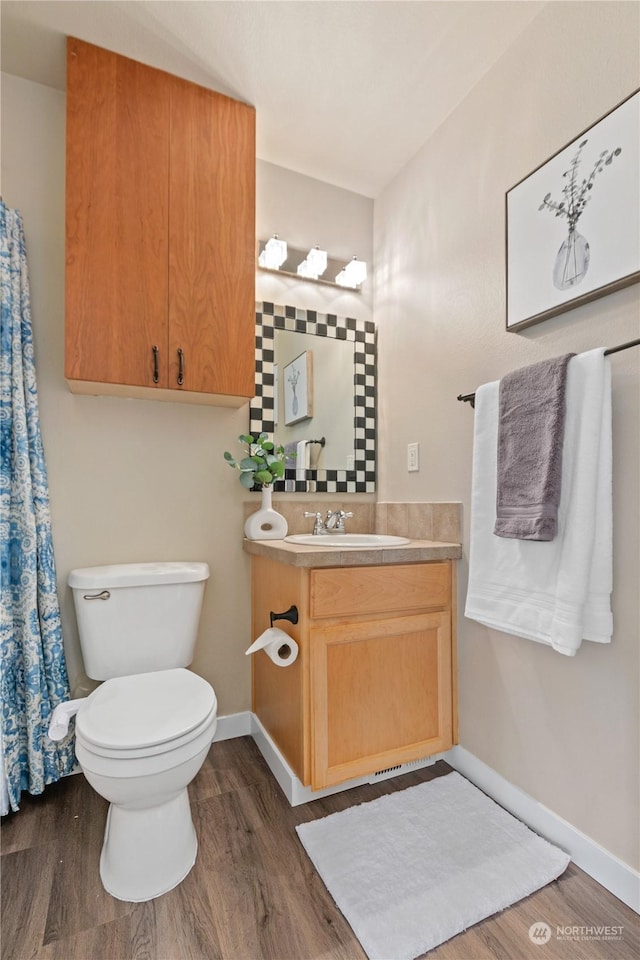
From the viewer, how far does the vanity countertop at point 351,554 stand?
1415mm

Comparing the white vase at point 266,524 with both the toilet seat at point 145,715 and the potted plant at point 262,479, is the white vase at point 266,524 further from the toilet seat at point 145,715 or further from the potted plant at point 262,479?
the toilet seat at point 145,715

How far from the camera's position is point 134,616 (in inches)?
61.2

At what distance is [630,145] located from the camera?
3.74 ft

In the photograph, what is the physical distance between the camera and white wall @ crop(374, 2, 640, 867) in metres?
1.16

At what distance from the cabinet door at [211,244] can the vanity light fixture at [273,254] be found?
10.2 inches

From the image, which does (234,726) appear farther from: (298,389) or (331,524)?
(298,389)

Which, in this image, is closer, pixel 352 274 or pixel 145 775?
pixel 145 775

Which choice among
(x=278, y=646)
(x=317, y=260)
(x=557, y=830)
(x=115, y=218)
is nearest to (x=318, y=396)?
(x=317, y=260)

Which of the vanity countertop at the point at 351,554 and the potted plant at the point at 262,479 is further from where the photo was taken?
the potted plant at the point at 262,479

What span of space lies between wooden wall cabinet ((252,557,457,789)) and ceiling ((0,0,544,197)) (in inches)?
70.4

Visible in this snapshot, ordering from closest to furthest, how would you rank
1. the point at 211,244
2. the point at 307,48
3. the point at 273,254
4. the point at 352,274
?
1. the point at 307,48
2. the point at 211,244
3. the point at 273,254
4. the point at 352,274

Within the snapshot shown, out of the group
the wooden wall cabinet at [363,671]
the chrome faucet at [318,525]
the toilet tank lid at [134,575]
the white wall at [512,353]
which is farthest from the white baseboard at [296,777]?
the chrome faucet at [318,525]

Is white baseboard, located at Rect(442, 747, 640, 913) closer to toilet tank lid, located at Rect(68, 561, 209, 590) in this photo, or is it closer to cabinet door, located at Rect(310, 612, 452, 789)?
cabinet door, located at Rect(310, 612, 452, 789)

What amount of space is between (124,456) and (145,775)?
111 cm
